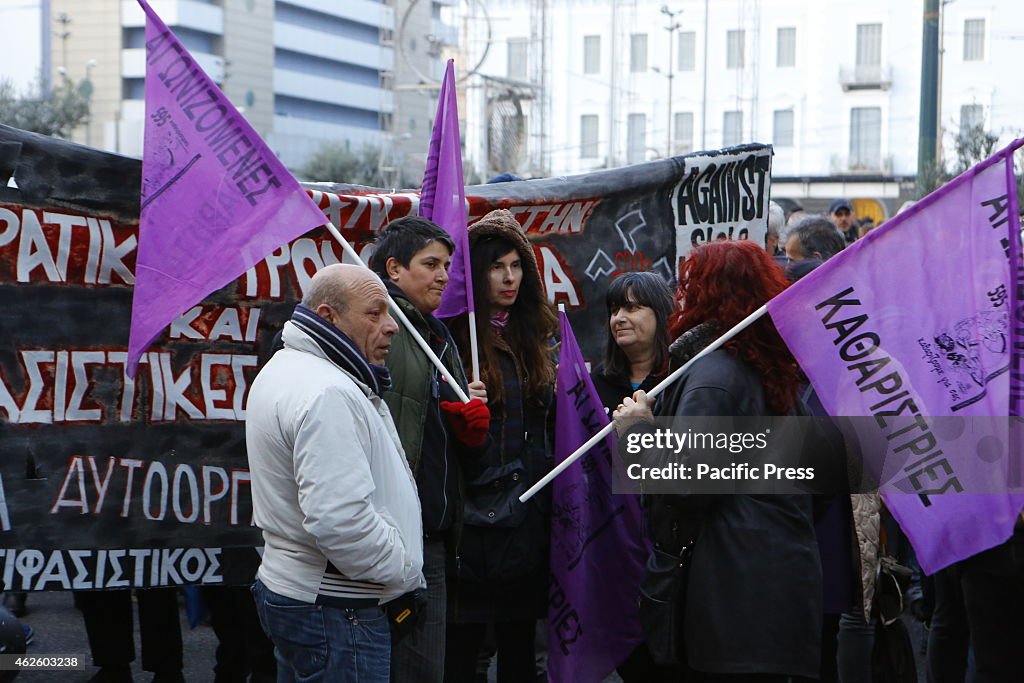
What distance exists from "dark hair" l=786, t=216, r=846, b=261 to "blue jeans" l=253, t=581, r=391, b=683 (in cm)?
321

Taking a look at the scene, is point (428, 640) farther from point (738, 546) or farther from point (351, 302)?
point (351, 302)

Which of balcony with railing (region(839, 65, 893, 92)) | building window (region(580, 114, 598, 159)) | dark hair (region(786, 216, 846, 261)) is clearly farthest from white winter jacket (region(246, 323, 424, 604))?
building window (region(580, 114, 598, 159))

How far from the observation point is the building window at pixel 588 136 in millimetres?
59750

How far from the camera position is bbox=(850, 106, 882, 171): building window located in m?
54.3

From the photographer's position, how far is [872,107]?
54438mm

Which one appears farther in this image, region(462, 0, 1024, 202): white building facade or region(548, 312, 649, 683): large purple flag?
region(462, 0, 1024, 202): white building facade

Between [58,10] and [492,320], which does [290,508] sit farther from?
[58,10]

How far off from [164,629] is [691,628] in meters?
2.59

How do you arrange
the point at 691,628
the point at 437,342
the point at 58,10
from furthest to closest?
the point at 58,10, the point at 437,342, the point at 691,628

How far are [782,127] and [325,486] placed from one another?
55.0 m

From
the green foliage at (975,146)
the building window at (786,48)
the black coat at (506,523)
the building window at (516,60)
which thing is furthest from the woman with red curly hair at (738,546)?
the building window at (516,60)

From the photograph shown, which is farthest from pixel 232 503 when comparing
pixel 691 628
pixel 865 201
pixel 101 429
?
pixel 865 201

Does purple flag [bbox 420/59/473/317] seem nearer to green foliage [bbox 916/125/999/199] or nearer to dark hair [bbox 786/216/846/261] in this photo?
dark hair [bbox 786/216/846/261]

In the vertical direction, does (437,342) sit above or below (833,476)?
above
